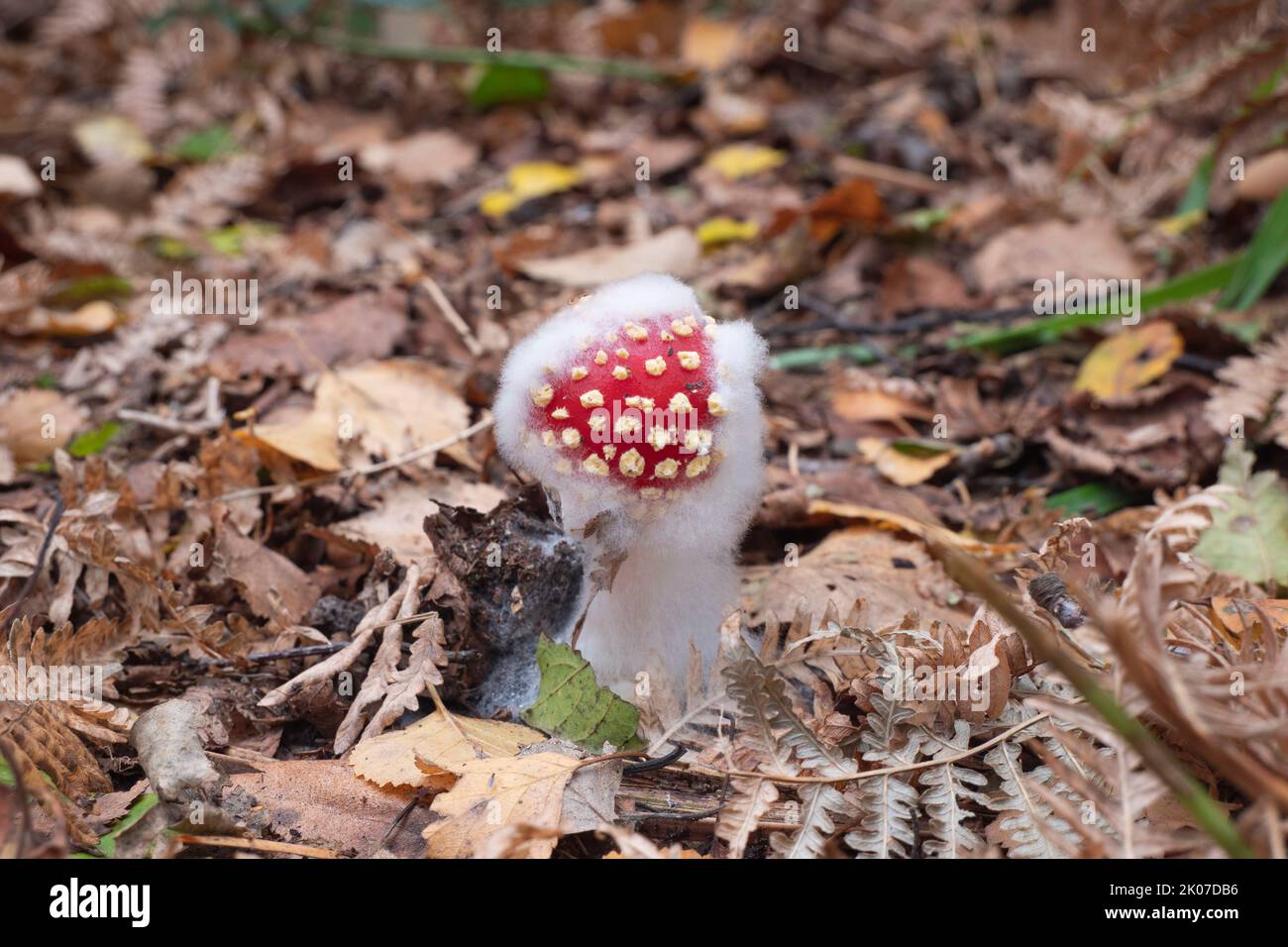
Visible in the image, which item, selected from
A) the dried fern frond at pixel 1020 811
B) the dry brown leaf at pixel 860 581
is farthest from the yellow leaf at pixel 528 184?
the dried fern frond at pixel 1020 811

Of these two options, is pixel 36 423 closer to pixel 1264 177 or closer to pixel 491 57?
pixel 491 57

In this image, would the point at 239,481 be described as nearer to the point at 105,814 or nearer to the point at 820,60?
the point at 105,814

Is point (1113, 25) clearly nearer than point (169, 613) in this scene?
No

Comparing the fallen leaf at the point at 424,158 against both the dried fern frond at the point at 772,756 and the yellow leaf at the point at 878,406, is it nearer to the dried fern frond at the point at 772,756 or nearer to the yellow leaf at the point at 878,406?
the yellow leaf at the point at 878,406

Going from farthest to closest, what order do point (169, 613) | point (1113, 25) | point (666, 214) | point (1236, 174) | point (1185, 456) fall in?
1. point (1113, 25)
2. point (666, 214)
3. point (1236, 174)
4. point (1185, 456)
5. point (169, 613)

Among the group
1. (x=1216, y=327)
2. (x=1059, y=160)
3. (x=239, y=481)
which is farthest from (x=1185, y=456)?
(x=239, y=481)
